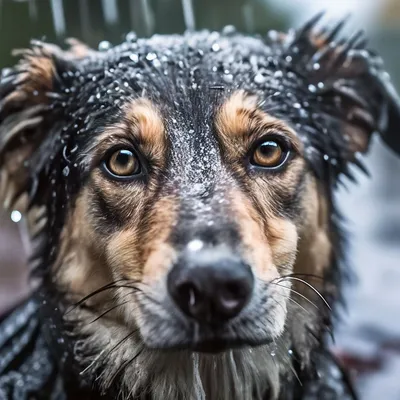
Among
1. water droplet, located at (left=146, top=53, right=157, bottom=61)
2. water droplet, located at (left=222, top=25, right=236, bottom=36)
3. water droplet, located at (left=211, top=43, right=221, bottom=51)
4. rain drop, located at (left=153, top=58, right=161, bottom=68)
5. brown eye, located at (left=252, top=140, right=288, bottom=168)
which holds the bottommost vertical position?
brown eye, located at (left=252, top=140, right=288, bottom=168)

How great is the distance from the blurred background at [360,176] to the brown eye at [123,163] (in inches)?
12.0

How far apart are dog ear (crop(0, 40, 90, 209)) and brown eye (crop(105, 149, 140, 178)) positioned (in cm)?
20

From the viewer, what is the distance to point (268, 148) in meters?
1.29

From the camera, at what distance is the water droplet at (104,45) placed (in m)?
1.42

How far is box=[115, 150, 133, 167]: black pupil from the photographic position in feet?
4.17

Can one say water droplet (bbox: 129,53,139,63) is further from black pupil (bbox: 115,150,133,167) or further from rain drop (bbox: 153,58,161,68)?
black pupil (bbox: 115,150,133,167)

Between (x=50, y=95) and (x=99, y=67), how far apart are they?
0.13m

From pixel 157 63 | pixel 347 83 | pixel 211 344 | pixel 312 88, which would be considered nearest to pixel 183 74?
pixel 157 63

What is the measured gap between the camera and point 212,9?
1.60 metres

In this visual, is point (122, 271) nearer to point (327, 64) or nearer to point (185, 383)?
point (185, 383)

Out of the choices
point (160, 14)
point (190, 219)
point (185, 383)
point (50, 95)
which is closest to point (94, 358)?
point (185, 383)

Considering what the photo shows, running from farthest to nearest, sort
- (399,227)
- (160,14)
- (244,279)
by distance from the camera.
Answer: (399,227)
(160,14)
(244,279)

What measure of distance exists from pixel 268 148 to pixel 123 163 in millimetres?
282

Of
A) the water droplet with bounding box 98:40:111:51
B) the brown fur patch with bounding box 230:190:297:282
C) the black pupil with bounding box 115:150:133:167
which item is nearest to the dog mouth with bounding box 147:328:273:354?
the brown fur patch with bounding box 230:190:297:282
